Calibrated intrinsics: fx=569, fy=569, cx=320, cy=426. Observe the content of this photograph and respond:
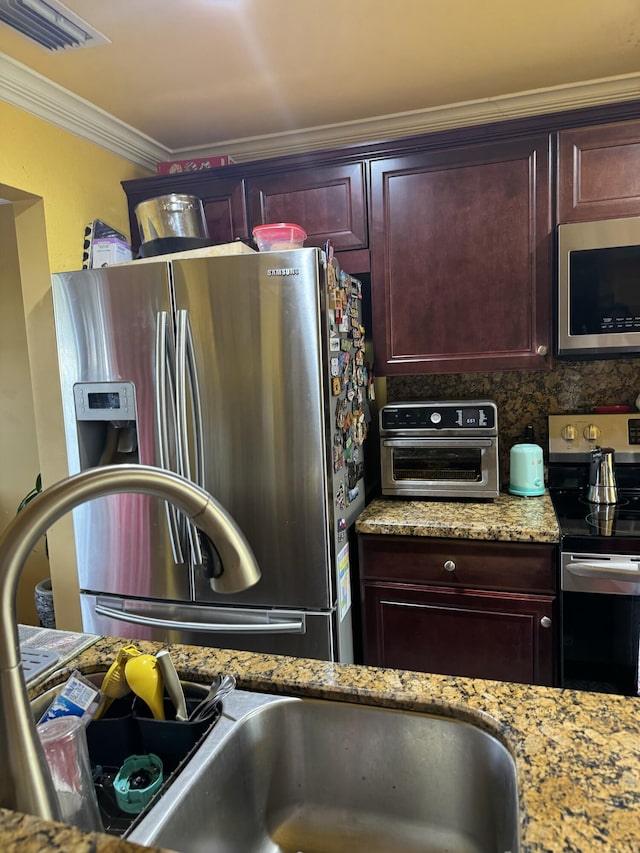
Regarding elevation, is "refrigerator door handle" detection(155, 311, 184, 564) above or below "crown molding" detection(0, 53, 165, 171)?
below

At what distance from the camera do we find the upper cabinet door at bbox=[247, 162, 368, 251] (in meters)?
2.21

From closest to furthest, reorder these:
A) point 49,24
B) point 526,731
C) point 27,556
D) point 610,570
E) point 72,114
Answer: point 27,556, point 526,731, point 49,24, point 610,570, point 72,114

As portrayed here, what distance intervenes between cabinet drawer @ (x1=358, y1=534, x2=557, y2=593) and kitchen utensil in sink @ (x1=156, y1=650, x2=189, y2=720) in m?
1.23

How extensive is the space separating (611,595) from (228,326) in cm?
149

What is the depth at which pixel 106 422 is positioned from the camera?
2174 millimetres

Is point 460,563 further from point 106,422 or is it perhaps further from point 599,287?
point 106,422

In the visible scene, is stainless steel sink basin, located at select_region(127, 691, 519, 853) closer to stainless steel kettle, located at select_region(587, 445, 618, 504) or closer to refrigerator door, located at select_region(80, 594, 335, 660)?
refrigerator door, located at select_region(80, 594, 335, 660)

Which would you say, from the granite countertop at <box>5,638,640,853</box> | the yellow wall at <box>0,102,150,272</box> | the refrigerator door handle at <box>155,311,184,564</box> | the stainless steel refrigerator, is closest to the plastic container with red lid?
the stainless steel refrigerator

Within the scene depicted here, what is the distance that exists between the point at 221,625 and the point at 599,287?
69.0 inches

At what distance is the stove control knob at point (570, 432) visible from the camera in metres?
2.32

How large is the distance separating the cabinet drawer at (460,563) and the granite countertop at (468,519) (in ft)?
0.12

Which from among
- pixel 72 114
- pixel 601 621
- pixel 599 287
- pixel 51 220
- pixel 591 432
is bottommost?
pixel 601 621

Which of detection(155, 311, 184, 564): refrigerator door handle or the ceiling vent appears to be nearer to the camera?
the ceiling vent

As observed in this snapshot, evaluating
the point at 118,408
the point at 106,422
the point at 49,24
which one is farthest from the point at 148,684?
the point at 49,24
